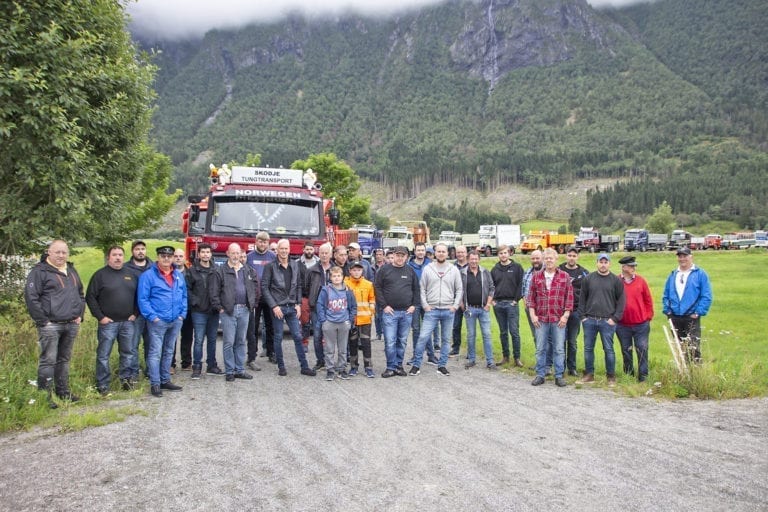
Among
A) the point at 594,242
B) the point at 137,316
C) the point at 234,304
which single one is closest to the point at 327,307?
the point at 234,304

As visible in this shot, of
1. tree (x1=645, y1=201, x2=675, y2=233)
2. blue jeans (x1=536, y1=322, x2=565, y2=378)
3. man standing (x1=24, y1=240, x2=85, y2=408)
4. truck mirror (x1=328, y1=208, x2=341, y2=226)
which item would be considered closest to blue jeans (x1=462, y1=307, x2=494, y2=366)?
blue jeans (x1=536, y1=322, x2=565, y2=378)

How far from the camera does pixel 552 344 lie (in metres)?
9.54

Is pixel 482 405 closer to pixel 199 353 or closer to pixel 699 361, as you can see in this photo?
pixel 699 361

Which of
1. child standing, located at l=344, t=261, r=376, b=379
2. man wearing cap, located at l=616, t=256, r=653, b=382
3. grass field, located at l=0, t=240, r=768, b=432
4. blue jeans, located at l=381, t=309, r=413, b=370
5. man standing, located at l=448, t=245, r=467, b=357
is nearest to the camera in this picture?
grass field, located at l=0, t=240, r=768, b=432

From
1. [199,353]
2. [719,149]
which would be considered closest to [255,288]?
[199,353]

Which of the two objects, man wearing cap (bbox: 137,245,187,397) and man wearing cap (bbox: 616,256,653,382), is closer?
man wearing cap (bbox: 137,245,187,397)

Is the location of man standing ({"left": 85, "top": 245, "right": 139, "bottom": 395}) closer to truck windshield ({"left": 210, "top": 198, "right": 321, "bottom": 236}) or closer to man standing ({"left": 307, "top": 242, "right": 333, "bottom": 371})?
man standing ({"left": 307, "top": 242, "right": 333, "bottom": 371})

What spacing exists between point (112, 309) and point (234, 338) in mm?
1907

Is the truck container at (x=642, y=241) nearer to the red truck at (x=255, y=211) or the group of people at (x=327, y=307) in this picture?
the red truck at (x=255, y=211)

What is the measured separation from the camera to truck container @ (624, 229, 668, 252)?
5969 cm

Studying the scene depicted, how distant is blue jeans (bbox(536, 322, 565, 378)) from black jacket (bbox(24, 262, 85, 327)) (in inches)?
262

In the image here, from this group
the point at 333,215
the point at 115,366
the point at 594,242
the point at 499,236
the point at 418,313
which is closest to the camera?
the point at 115,366

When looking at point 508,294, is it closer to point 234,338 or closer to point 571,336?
point 571,336

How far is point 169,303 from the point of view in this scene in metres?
8.52
